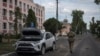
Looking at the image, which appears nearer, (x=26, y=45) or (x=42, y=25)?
(x=26, y=45)

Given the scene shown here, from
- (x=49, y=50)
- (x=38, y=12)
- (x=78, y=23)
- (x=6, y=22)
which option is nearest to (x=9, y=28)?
(x=6, y=22)

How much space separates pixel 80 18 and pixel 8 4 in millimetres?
104321

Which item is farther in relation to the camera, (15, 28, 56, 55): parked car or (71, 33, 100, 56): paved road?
(71, 33, 100, 56): paved road

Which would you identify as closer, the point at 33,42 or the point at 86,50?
the point at 33,42

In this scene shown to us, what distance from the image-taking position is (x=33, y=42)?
21.2 metres

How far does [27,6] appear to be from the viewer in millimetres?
84250

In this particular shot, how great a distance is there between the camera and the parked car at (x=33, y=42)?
21031mm

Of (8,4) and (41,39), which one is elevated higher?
(8,4)

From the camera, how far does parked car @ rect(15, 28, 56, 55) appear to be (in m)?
21.0

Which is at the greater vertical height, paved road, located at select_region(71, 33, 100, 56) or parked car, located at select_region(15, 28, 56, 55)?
parked car, located at select_region(15, 28, 56, 55)

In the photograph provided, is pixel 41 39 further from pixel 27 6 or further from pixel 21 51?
pixel 27 6

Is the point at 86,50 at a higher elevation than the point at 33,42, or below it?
below

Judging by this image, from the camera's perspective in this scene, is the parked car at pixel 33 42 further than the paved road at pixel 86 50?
No

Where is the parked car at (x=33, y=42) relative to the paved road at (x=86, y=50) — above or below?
above
